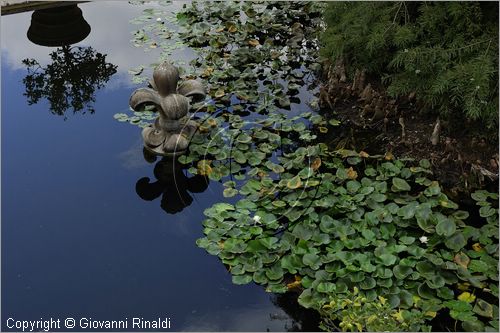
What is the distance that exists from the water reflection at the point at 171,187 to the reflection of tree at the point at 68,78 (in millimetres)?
1252

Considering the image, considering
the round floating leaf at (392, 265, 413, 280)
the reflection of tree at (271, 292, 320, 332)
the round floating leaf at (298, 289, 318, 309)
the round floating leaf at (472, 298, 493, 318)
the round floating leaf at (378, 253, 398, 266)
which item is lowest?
the reflection of tree at (271, 292, 320, 332)

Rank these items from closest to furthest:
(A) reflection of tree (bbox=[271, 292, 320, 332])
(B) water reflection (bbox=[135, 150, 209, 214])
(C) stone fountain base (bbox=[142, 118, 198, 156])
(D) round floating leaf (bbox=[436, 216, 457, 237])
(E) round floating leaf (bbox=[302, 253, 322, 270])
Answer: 1. (A) reflection of tree (bbox=[271, 292, 320, 332])
2. (E) round floating leaf (bbox=[302, 253, 322, 270])
3. (D) round floating leaf (bbox=[436, 216, 457, 237])
4. (B) water reflection (bbox=[135, 150, 209, 214])
5. (C) stone fountain base (bbox=[142, 118, 198, 156])

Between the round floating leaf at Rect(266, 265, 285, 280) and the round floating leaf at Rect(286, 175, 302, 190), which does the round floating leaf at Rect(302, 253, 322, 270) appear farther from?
the round floating leaf at Rect(286, 175, 302, 190)

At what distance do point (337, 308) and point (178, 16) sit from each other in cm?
452

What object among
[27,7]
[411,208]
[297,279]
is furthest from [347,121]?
[27,7]

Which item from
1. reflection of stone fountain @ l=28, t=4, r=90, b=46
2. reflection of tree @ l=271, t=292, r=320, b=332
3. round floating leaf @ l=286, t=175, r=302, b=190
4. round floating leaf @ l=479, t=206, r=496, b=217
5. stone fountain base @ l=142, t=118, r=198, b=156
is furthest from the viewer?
reflection of stone fountain @ l=28, t=4, r=90, b=46

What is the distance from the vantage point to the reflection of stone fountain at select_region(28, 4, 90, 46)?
6.41m

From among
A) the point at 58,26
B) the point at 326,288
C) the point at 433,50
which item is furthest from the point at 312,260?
the point at 58,26

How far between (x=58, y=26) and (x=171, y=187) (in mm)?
3152

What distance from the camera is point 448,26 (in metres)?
4.63

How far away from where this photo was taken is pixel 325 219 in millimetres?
3943

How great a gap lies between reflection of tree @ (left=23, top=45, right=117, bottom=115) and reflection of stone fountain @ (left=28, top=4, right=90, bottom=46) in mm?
214

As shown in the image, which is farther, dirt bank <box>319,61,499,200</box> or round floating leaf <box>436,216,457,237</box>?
dirt bank <box>319,61,499,200</box>

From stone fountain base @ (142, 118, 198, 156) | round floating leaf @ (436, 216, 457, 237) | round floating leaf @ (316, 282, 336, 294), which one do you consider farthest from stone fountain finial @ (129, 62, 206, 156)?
round floating leaf @ (436, 216, 457, 237)
